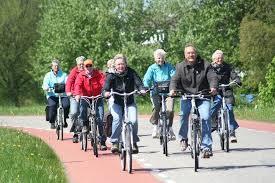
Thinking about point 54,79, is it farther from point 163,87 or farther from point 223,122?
point 223,122

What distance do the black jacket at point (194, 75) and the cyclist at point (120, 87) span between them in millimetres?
670

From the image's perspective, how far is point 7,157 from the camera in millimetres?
14211

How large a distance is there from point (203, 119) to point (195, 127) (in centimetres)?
40

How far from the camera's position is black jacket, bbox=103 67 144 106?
42.9 feet

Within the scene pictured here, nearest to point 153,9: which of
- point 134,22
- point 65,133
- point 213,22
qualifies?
point 134,22

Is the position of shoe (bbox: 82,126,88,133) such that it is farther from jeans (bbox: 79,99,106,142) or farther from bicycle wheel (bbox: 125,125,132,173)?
bicycle wheel (bbox: 125,125,132,173)

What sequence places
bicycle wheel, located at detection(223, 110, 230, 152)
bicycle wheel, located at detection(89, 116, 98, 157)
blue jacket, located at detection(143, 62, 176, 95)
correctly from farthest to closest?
blue jacket, located at detection(143, 62, 176, 95) < bicycle wheel, located at detection(89, 116, 98, 157) < bicycle wheel, located at detection(223, 110, 230, 152)

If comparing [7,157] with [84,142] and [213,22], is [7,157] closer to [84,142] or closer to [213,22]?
[84,142]

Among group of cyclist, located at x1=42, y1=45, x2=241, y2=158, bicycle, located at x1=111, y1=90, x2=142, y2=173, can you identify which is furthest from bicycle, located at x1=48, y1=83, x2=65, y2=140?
bicycle, located at x1=111, y1=90, x2=142, y2=173

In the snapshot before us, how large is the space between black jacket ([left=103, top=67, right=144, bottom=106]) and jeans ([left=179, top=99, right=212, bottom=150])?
88 cm

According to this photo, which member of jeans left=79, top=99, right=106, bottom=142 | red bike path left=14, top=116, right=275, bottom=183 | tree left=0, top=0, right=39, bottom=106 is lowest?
red bike path left=14, top=116, right=275, bottom=183

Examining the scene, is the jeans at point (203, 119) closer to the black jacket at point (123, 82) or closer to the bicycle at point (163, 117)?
the black jacket at point (123, 82)

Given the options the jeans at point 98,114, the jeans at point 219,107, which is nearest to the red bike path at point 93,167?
the jeans at point 98,114

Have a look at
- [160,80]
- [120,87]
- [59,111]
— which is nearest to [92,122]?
[160,80]
